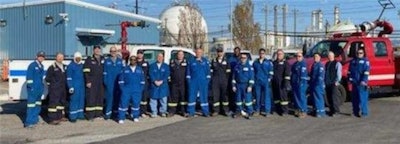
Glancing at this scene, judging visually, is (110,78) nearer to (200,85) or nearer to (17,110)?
(200,85)

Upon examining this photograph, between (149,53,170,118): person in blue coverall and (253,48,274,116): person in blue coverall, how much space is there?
2.26 metres

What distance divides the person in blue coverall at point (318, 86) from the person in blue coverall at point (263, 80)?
1070 mm

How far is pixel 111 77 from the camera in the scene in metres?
14.0

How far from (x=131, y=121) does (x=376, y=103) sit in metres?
8.22

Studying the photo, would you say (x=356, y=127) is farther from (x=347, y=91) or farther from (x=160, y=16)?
(x=160, y=16)

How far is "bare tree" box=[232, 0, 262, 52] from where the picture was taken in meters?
61.9

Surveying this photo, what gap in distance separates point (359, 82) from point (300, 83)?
4.80 ft

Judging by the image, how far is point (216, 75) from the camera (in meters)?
14.8

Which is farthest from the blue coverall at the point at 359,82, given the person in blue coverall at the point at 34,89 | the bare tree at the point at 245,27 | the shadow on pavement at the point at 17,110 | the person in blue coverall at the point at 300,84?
the bare tree at the point at 245,27

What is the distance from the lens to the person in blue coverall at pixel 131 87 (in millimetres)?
13828

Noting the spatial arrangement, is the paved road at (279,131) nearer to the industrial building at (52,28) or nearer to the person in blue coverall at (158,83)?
the person in blue coverall at (158,83)

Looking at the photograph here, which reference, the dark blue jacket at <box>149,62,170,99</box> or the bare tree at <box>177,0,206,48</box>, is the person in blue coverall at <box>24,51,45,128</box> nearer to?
the dark blue jacket at <box>149,62,170,99</box>

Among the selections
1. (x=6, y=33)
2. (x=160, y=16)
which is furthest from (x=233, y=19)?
(x=6, y=33)

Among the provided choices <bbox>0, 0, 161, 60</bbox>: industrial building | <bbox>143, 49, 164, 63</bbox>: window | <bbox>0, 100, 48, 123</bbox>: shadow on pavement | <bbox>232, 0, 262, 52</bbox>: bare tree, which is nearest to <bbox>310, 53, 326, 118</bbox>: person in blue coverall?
<bbox>143, 49, 164, 63</bbox>: window
